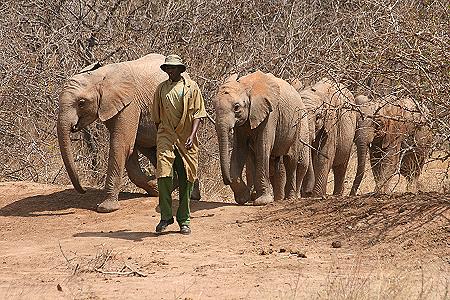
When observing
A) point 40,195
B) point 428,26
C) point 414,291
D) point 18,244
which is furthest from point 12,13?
point 414,291

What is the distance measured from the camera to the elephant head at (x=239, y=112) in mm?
11766

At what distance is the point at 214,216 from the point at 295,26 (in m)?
7.03

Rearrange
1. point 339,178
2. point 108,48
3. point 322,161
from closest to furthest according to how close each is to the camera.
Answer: point 322,161 → point 108,48 → point 339,178

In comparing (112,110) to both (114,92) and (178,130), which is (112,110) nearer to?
(114,92)

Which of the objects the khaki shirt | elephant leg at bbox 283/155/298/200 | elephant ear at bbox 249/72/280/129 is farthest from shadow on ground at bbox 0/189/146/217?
the khaki shirt

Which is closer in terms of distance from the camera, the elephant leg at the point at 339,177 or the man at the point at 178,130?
the man at the point at 178,130

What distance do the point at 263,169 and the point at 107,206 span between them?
2088mm

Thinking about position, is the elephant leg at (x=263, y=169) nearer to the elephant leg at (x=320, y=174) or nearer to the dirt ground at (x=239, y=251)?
the dirt ground at (x=239, y=251)

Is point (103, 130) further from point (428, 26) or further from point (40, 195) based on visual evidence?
point (428, 26)

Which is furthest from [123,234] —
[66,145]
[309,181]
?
[309,181]

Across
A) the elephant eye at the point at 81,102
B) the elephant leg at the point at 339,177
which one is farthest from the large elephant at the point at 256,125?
the elephant leg at the point at 339,177

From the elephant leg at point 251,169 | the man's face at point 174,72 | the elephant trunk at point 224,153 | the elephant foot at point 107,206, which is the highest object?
the man's face at point 174,72

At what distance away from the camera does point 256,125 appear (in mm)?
12258

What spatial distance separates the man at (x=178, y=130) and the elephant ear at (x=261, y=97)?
2.26m
